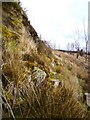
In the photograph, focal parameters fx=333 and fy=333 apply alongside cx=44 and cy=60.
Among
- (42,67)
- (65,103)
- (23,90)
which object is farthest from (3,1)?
(65,103)

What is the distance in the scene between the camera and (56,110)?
8.25 ft

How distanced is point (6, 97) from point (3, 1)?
116cm

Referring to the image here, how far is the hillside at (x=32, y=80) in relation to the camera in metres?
2.53

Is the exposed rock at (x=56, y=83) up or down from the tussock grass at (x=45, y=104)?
up

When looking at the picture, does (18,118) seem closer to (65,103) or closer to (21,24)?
(65,103)

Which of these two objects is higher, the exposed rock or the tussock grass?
the exposed rock

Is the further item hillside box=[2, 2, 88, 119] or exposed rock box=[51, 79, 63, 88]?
exposed rock box=[51, 79, 63, 88]

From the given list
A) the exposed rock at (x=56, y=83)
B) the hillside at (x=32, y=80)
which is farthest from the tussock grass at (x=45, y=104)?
the exposed rock at (x=56, y=83)

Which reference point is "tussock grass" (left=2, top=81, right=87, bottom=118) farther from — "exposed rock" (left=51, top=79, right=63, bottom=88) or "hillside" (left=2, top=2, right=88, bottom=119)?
"exposed rock" (left=51, top=79, right=63, bottom=88)

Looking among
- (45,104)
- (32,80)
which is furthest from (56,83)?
(45,104)

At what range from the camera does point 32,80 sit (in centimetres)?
276

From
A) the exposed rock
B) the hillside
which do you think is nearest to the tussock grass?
the hillside

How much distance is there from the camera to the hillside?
2529 millimetres

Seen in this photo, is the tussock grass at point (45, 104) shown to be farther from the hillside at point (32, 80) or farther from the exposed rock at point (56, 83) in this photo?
the exposed rock at point (56, 83)
